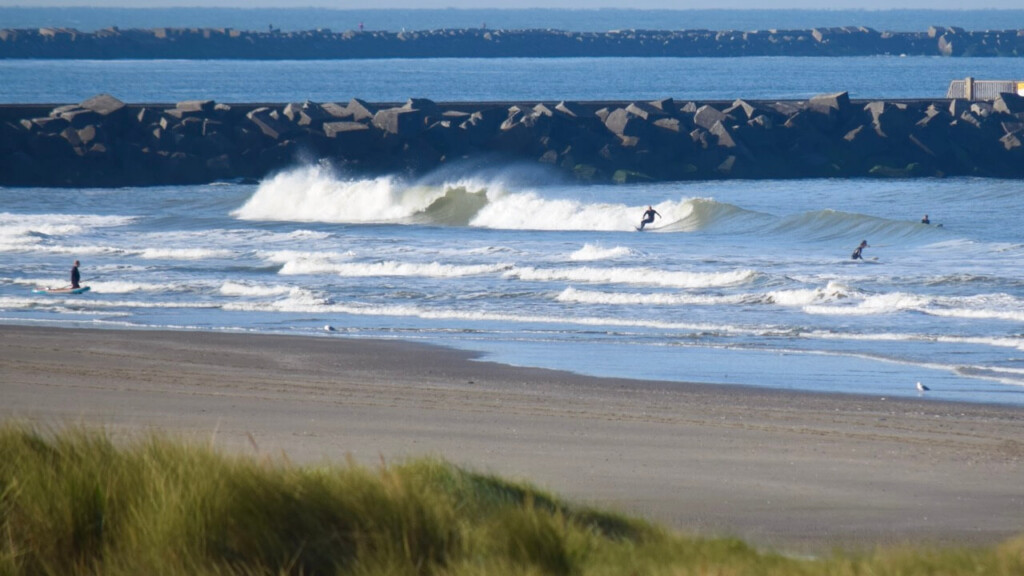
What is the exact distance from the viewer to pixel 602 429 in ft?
32.8

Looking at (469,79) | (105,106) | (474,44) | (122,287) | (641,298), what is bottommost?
(122,287)

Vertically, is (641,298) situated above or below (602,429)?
below

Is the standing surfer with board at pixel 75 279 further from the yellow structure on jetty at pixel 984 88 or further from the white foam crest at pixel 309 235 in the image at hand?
the yellow structure on jetty at pixel 984 88

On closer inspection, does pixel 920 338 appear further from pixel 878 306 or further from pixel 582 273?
pixel 582 273

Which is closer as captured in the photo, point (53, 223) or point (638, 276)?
point (638, 276)

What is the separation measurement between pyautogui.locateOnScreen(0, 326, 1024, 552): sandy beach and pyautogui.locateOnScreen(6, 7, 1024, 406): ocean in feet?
4.23

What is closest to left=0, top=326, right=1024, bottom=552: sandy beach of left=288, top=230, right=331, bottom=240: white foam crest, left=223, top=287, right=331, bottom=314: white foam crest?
left=223, top=287, right=331, bottom=314: white foam crest

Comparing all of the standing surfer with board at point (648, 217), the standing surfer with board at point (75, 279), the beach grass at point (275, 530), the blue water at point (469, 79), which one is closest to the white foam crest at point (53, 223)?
the standing surfer with board at point (75, 279)

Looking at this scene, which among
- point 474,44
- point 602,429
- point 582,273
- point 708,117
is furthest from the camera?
point 474,44

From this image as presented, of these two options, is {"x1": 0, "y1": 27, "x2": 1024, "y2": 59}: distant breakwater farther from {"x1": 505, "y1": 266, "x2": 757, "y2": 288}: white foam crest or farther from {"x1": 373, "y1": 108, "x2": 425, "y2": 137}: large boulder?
{"x1": 505, "y1": 266, "x2": 757, "y2": 288}: white foam crest

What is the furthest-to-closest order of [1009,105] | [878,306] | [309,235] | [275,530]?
[1009,105], [309,235], [878,306], [275,530]

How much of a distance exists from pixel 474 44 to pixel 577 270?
507ft

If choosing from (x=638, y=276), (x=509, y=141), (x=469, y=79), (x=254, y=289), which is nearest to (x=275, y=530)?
(x=254, y=289)

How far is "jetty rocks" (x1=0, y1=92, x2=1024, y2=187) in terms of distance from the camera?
41719 mm
